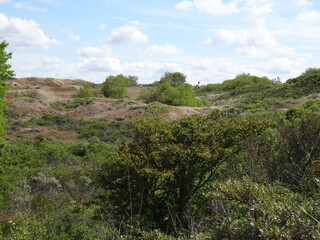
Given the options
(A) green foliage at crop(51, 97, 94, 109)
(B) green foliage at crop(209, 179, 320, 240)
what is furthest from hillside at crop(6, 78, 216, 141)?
(B) green foliage at crop(209, 179, 320, 240)

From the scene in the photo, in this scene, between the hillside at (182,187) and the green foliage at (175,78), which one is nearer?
the hillside at (182,187)

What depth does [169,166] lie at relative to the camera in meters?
9.52

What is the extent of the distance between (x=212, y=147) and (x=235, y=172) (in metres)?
1.85

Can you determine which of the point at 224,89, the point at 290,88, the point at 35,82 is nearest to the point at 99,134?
the point at 290,88

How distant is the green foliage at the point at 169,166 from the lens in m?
9.27

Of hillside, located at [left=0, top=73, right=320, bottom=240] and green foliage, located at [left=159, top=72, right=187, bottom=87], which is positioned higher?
green foliage, located at [left=159, top=72, right=187, bottom=87]

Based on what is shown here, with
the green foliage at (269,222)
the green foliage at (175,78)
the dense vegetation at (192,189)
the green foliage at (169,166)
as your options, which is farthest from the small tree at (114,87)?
the green foliage at (269,222)

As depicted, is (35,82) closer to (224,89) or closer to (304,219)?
(224,89)

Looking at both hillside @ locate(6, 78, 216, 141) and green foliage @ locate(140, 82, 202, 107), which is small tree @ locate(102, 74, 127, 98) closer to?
green foliage @ locate(140, 82, 202, 107)

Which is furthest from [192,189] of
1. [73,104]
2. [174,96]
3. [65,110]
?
[174,96]

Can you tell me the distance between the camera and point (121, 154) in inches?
370

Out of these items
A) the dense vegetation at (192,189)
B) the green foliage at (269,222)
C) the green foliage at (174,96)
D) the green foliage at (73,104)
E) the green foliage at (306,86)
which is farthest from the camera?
the green foliage at (306,86)

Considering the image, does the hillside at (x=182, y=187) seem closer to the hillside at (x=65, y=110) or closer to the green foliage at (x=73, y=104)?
the hillside at (x=65, y=110)

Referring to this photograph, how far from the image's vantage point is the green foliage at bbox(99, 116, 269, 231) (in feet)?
30.4
